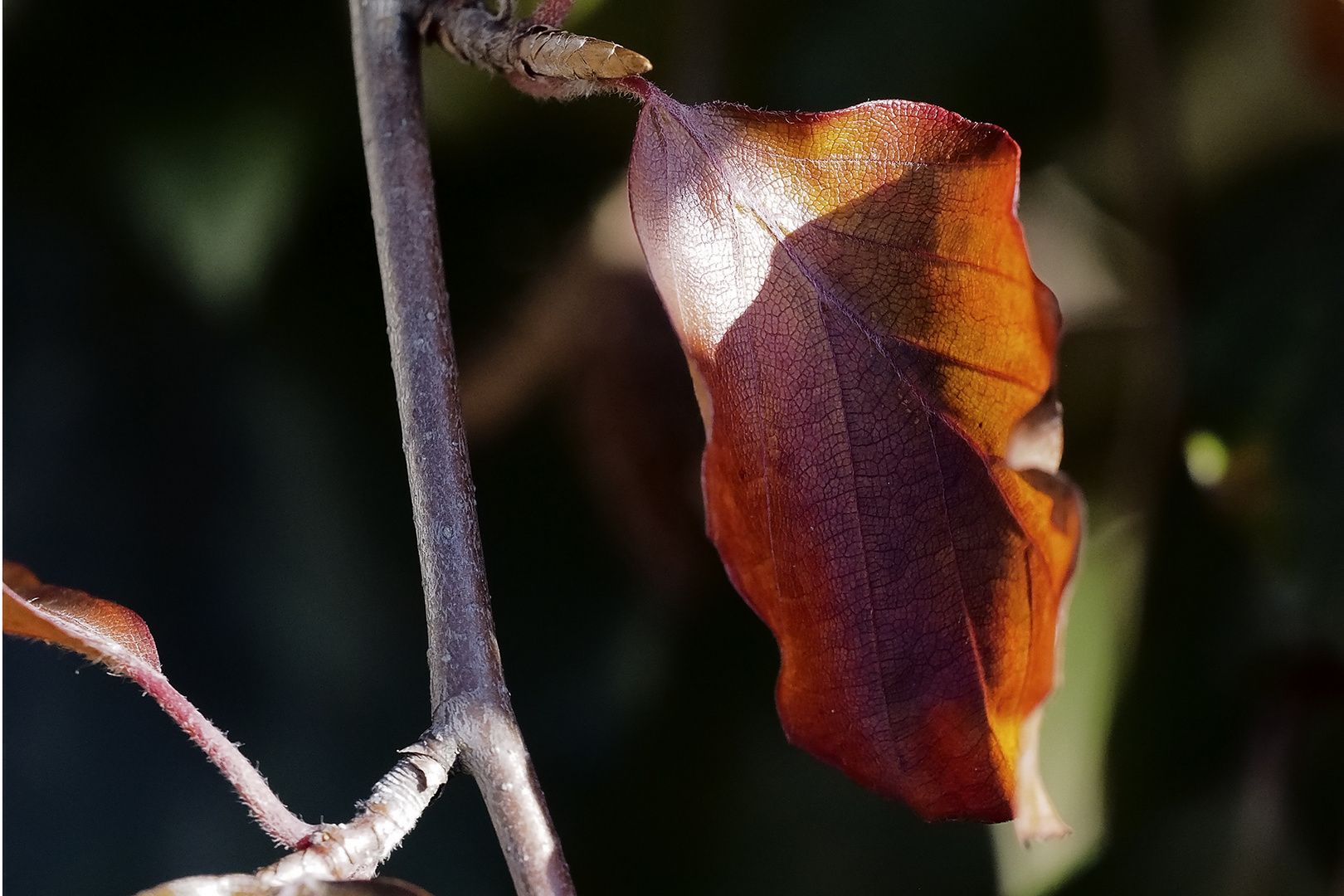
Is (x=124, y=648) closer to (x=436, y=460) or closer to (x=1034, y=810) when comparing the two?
(x=436, y=460)

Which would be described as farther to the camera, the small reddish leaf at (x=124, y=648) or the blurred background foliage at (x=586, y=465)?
the blurred background foliage at (x=586, y=465)

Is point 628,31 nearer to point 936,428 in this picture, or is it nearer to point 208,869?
point 936,428

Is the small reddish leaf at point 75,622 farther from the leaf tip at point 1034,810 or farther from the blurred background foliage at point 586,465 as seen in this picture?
the leaf tip at point 1034,810

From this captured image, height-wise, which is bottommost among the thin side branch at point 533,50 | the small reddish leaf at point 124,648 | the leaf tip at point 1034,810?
the leaf tip at point 1034,810

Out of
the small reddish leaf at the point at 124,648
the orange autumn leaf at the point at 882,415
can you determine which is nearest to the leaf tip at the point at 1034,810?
the orange autumn leaf at the point at 882,415

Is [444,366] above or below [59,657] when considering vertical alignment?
above

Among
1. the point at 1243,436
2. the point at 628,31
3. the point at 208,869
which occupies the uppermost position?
the point at 628,31

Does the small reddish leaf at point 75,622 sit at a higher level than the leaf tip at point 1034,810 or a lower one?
higher

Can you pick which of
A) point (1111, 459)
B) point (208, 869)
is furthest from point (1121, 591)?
point (208, 869)
